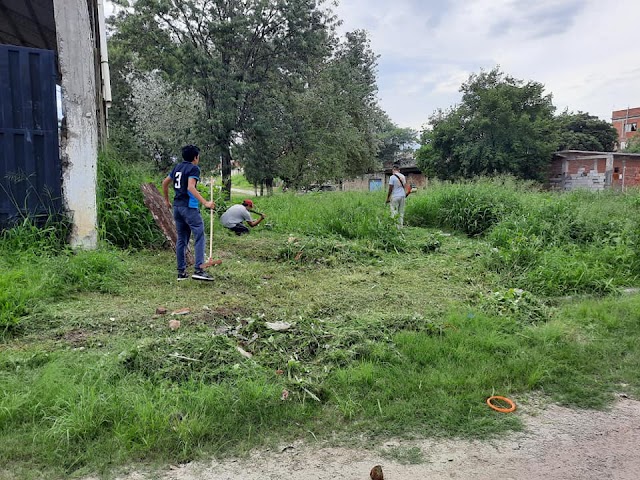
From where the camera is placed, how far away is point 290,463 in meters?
2.38

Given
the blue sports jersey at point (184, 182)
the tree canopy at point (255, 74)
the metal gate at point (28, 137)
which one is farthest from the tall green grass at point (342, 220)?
the tree canopy at point (255, 74)

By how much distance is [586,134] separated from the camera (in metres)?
39.6

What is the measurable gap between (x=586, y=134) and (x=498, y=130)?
52.3ft

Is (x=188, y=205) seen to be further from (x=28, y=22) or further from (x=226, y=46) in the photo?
(x=226, y=46)

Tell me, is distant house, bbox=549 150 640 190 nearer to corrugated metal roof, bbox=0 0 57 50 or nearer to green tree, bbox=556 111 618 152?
green tree, bbox=556 111 618 152

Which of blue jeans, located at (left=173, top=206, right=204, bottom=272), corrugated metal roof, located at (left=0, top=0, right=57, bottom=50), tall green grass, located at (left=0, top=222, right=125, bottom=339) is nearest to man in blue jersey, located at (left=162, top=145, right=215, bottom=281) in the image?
blue jeans, located at (left=173, top=206, right=204, bottom=272)

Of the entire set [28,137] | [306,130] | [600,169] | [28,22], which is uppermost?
[28,22]

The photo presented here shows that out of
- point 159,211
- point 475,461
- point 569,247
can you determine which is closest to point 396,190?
point 569,247

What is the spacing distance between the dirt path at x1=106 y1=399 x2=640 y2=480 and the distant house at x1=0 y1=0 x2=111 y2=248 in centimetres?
483

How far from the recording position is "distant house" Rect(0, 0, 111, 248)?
5.69m

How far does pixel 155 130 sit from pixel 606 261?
1900 cm

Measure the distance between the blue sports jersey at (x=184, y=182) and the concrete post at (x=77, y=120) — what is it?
5.23ft

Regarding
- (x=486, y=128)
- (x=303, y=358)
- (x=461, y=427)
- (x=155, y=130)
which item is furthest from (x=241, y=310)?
(x=486, y=128)

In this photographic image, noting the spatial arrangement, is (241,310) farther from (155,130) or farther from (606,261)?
(155,130)
